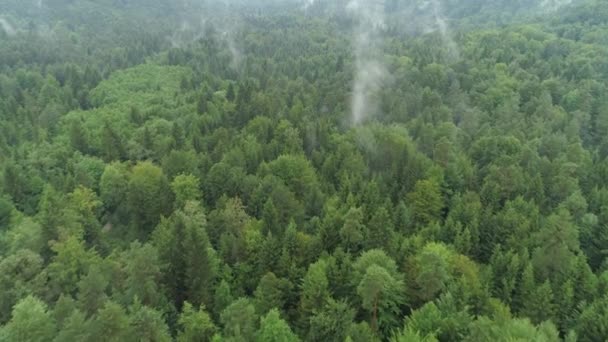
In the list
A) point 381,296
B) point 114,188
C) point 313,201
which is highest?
point 381,296

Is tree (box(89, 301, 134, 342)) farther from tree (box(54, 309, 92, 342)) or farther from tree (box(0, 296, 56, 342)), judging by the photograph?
tree (box(0, 296, 56, 342))

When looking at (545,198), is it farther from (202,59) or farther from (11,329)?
(202,59)

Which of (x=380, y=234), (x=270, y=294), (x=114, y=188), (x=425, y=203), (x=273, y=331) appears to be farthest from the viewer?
(x=114, y=188)

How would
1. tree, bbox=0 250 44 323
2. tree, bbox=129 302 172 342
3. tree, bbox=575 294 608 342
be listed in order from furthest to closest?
1. tree, bbox=0 250 44 323
2. tree, bbox=575 294 608 342
3. tree, bbox=129 302 172 342

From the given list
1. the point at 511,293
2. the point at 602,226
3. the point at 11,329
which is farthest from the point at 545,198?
the point at 11,329

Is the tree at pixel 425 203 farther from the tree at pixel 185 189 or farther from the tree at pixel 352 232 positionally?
the tree at pixel 185 189

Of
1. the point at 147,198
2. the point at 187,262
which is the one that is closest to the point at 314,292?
the point at 187,262

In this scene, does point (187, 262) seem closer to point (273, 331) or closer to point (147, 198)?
point (273, 331)

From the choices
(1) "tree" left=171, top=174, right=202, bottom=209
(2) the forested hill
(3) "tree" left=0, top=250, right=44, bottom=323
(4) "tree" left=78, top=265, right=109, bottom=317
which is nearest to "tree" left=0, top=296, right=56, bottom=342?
(2) the forested hill
